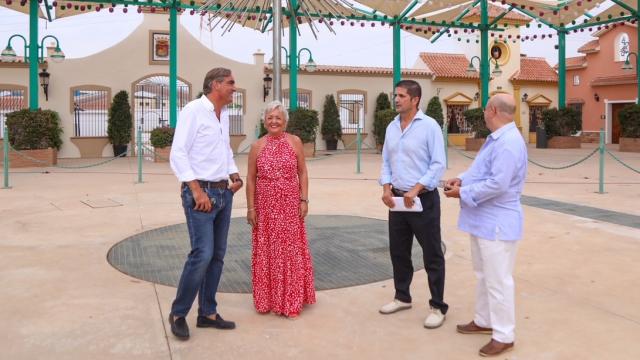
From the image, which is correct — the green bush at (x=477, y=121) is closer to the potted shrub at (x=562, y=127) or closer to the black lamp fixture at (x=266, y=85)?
the potted shrub at (x=562, y=127)

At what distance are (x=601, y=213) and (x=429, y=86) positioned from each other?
2021 cm

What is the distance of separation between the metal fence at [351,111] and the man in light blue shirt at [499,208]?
864 inches

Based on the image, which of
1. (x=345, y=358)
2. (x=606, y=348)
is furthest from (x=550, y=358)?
(x=345, y=358)

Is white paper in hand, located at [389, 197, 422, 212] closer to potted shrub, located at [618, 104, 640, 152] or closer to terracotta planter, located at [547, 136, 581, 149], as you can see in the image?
potted shrub, located at [618, 104, 640, 152]

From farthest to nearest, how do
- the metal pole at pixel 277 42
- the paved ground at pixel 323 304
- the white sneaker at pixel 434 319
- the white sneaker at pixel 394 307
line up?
the metal pole at pixel 277 42 < the white sneaker at pixel 394 307 < the white sneaker at pixel 434 319 < the paved ground at pixel 323 304

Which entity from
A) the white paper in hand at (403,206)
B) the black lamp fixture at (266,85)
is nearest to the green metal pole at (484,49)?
the black lamp fixture at (266,85)

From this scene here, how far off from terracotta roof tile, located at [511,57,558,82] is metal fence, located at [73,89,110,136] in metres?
20.6

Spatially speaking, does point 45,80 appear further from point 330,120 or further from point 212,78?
point 212,78

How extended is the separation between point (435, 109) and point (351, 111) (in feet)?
12.4

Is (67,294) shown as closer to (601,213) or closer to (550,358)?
(550,358)

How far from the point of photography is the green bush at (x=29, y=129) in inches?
635

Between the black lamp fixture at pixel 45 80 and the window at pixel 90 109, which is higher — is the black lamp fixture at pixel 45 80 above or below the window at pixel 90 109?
above

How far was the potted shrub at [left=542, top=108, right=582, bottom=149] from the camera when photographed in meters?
24.4

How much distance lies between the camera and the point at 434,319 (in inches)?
150
